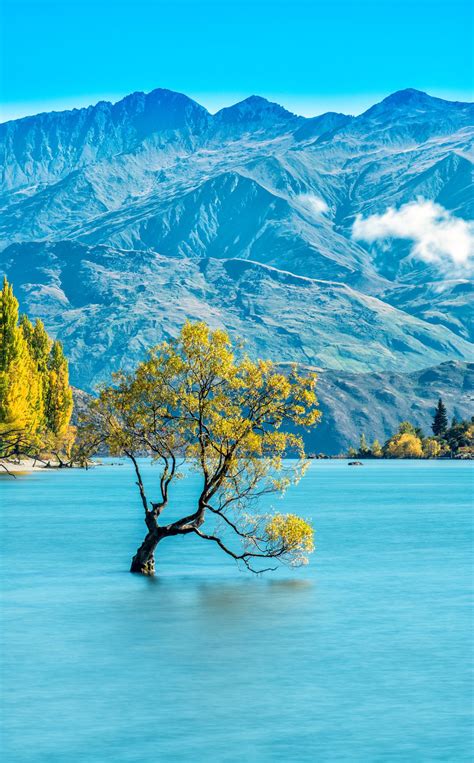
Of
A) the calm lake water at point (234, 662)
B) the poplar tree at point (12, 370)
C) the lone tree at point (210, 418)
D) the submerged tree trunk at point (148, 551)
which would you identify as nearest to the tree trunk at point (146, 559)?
the submerged tree trunk at point (148, 551)

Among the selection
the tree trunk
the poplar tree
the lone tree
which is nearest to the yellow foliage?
the lone tree

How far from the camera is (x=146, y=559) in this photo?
78875 mm

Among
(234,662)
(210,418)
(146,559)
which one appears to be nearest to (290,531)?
(210,418)

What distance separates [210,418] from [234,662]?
23178 millimetres

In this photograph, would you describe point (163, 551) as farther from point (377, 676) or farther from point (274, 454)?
point (377, 676)

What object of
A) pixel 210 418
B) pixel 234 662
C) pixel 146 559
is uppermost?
pixel 210 418

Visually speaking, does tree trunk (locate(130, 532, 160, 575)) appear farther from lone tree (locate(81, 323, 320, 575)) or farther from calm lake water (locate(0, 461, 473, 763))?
lone tree (locate(81, 323, 320, 575))

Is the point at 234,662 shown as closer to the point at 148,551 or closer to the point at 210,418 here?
the point at 210,418

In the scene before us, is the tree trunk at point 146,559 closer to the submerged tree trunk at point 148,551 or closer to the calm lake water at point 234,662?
the submerged tree trunk at point 148,551

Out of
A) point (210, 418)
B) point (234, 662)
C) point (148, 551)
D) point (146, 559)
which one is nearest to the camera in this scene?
point (234, 662)

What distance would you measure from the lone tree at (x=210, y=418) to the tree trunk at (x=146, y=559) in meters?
3.33

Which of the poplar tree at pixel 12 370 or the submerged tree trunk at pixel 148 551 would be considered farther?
the poplar tree at pixel 12 370

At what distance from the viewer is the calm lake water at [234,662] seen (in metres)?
36.8

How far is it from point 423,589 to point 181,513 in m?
84.2
